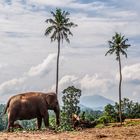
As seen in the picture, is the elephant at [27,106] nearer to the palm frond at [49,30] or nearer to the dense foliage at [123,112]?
the palm frond at [49,30]

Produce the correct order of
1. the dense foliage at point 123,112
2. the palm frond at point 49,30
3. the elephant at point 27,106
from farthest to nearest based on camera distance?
the dense foliage at point 123,112 → the palm frond at point 49,30 → the elephant at point 27,106

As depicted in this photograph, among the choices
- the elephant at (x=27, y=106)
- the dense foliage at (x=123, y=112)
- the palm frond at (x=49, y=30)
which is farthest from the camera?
the dense foliage at (x=123, y=112)

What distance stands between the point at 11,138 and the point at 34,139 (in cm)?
100

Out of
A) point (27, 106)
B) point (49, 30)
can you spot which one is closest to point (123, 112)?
point (49, 30)

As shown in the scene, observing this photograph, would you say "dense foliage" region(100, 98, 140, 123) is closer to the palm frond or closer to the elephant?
the palm frond

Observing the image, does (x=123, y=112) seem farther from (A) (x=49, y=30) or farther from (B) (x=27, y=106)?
(B) (x=27, y=106)

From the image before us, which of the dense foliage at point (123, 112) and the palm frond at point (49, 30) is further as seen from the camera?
the dense foliage at point (123, 112)

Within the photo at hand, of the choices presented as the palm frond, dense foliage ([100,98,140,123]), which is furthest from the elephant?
dense foliage ([100,98,140,123])

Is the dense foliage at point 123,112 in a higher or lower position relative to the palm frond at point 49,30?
lower

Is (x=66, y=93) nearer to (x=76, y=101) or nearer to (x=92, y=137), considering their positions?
(x=76, y=101)

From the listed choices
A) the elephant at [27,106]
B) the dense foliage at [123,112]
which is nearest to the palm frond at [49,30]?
the dense foliage at [123,112]

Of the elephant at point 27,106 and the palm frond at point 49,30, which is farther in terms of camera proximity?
the palm frond at point 49,30

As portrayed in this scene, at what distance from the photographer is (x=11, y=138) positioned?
1817 centimetres

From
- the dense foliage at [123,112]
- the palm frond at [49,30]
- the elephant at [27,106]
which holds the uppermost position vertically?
the palm frond at [49,30]
